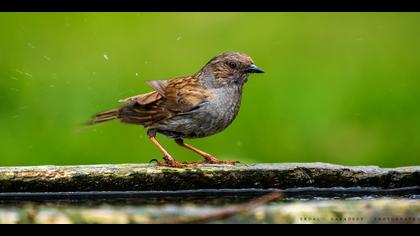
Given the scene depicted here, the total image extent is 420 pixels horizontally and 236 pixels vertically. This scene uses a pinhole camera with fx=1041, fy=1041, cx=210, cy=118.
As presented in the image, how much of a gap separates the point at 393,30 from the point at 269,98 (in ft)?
7.53

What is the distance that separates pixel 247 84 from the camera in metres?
10.4

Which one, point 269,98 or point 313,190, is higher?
point 269,98

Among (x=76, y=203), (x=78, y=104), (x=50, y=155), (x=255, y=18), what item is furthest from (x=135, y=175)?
(x=255, y=18)

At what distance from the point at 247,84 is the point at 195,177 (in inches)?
168

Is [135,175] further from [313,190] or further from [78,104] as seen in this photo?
[78,104]

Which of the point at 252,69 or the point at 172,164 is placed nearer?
the point at 172,164

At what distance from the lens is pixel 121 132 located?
955cm

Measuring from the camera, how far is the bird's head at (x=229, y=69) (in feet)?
23.4

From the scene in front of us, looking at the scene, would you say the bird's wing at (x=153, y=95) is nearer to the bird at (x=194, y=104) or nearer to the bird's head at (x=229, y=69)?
the bird at (x=194, y=104)

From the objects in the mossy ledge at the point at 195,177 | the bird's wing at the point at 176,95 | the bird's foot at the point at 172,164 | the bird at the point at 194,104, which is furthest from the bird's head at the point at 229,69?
the mossy ledge at the point at 195,177

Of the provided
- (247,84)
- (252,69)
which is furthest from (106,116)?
(247,84)

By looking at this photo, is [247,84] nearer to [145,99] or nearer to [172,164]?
[145,99]

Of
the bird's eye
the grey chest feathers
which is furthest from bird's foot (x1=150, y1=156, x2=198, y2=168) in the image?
the bird's eye

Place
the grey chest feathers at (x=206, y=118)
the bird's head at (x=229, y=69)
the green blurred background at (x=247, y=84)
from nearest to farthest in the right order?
the grey chest feathers at (x=206, y=118), the bird's head at (x=229, y=69), the green blurred background at (x=247, y=84)
